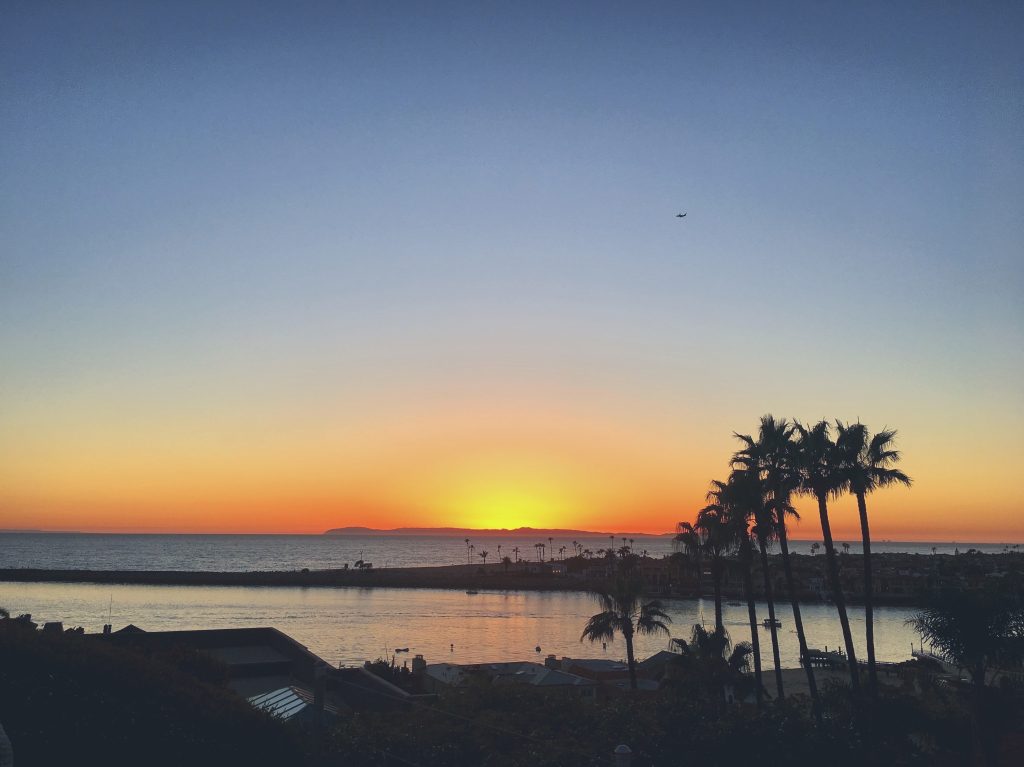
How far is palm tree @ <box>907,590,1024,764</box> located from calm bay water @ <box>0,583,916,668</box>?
174 ft

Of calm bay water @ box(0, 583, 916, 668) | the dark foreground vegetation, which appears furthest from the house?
calm bay water @ box(0, 583, 916, 668)

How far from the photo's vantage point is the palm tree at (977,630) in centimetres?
2147

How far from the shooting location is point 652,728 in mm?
16203

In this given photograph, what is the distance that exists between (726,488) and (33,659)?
2597 centimetres

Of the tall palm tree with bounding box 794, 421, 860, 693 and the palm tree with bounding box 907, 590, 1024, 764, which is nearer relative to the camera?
the palm tree with bounding box 907, 590, 1024, 764

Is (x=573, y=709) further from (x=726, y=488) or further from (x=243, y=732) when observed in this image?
(x=726, y=488)

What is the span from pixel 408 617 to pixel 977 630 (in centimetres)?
10311

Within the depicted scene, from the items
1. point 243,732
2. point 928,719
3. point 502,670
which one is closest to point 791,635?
point 502,670

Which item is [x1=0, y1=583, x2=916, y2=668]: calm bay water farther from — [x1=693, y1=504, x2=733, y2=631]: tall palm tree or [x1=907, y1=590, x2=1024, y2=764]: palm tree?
[x1=907, y1=590, x2=1024, y2=764]: palm tree

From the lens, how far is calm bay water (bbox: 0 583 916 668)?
84.1m

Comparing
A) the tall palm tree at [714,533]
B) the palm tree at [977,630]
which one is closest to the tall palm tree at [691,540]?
the tall palm tree at [714,533]

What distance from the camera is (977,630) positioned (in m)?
21.6

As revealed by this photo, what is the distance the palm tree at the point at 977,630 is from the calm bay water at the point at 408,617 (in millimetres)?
53145

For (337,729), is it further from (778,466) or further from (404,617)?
(404,617)
